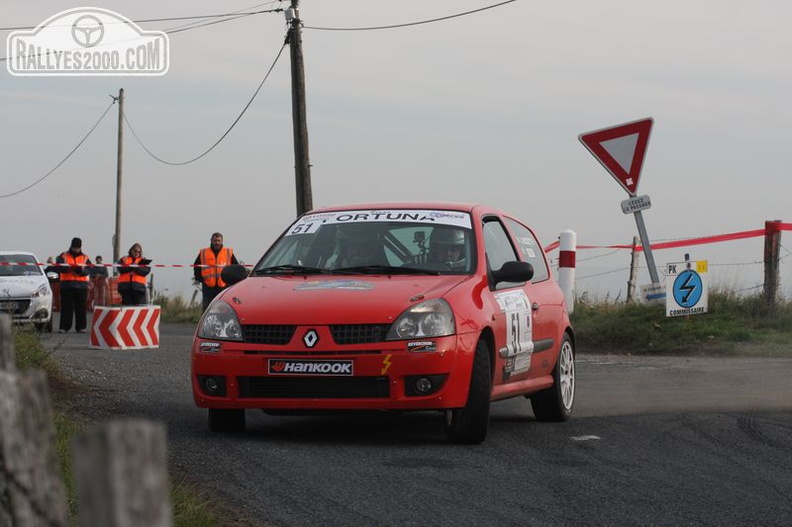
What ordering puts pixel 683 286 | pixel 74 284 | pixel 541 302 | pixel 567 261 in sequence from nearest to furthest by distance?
pixel 541 302 < pixel 683 286 < pixel 567 261 < pixel 74 284

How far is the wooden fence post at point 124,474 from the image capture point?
1.89 m

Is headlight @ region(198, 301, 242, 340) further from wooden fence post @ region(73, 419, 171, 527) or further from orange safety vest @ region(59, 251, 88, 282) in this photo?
orange safety vest @ region(59, 251, 88, 282)

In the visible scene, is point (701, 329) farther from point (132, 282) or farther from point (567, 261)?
point (132, 282)

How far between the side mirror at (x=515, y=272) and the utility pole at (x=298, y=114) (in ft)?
51.1

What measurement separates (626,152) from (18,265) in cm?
1334

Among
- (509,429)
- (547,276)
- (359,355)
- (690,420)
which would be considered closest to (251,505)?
(359,355)

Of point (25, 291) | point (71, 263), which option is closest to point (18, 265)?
point (25, 291)

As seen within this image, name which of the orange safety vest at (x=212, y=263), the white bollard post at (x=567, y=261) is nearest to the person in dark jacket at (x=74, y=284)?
the orange safety vest at (x=212, y=263)

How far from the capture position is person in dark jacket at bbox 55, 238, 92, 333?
24359 millimetres

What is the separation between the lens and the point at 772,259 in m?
17.5

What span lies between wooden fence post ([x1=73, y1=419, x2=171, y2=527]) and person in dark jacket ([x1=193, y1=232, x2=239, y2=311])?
17.6 meters

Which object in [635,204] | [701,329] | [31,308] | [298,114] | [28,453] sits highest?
[298,114]

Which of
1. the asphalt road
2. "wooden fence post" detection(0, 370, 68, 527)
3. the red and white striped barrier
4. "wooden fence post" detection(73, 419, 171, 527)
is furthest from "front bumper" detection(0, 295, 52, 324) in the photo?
"wooden fence post" detection(73, 419, 171, 527)

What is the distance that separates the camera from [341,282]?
29.4ft
